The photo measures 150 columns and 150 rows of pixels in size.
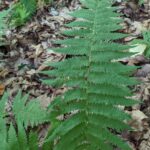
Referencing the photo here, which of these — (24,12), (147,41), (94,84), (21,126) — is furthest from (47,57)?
(94,84)

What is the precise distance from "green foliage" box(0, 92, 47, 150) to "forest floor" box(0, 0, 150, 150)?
0.48 m

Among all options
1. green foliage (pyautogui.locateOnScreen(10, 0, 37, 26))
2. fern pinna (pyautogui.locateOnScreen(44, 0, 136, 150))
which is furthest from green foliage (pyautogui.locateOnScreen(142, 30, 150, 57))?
green foliage (pyautogui.locateOnScreen(10, 0, 37, 26))

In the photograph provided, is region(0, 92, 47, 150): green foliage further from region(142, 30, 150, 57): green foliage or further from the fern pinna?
region(142, 30, 150, 57): green foliage

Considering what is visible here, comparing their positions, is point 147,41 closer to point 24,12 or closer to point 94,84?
point 94,84

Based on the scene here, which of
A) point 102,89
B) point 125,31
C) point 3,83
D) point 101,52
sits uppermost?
point 101,52

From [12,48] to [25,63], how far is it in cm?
55

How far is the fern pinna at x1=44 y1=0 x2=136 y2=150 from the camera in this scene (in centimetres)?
215

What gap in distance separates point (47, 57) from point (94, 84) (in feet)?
6.99

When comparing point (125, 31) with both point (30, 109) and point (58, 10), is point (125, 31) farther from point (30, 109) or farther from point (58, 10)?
point (30, 109)

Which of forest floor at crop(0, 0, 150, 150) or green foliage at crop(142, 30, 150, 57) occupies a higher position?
green foliage at crop(142, 30, 150, 57)

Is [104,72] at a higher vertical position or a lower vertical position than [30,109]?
higher

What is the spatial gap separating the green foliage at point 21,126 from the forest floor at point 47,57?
0.48m

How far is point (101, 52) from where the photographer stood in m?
2.20

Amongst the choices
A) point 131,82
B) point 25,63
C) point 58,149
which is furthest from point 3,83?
point 131,82
